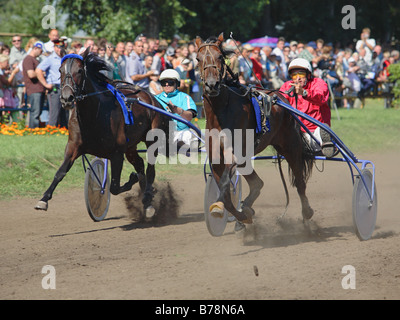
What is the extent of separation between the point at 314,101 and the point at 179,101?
1843 mm

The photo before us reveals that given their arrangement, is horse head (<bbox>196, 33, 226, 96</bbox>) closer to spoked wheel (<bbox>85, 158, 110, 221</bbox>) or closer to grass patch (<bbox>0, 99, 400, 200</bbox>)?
spoked wheel (<bbox>85, 158, 110, 221</bbox>)

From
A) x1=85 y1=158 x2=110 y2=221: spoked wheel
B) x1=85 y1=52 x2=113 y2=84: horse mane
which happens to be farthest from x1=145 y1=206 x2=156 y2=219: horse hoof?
x1=85 y1=52 x2=113 y2=84: horse mane

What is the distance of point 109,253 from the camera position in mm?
6590

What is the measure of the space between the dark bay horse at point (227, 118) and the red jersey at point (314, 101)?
34 cm

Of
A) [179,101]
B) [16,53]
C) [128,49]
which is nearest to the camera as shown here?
[179,101]

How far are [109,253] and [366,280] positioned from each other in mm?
2279

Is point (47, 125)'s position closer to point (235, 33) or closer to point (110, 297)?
point (110, 297)

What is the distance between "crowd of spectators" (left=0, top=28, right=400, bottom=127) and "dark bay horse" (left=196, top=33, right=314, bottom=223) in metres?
2.66

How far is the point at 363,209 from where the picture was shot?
7340 millimetres

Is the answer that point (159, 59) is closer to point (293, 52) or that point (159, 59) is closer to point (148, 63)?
point (148, 63)

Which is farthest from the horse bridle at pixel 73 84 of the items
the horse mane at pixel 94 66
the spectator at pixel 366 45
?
the spectator at pixel 366 45

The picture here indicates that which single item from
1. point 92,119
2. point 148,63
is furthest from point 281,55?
point 92,119

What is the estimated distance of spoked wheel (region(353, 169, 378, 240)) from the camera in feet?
23.5
